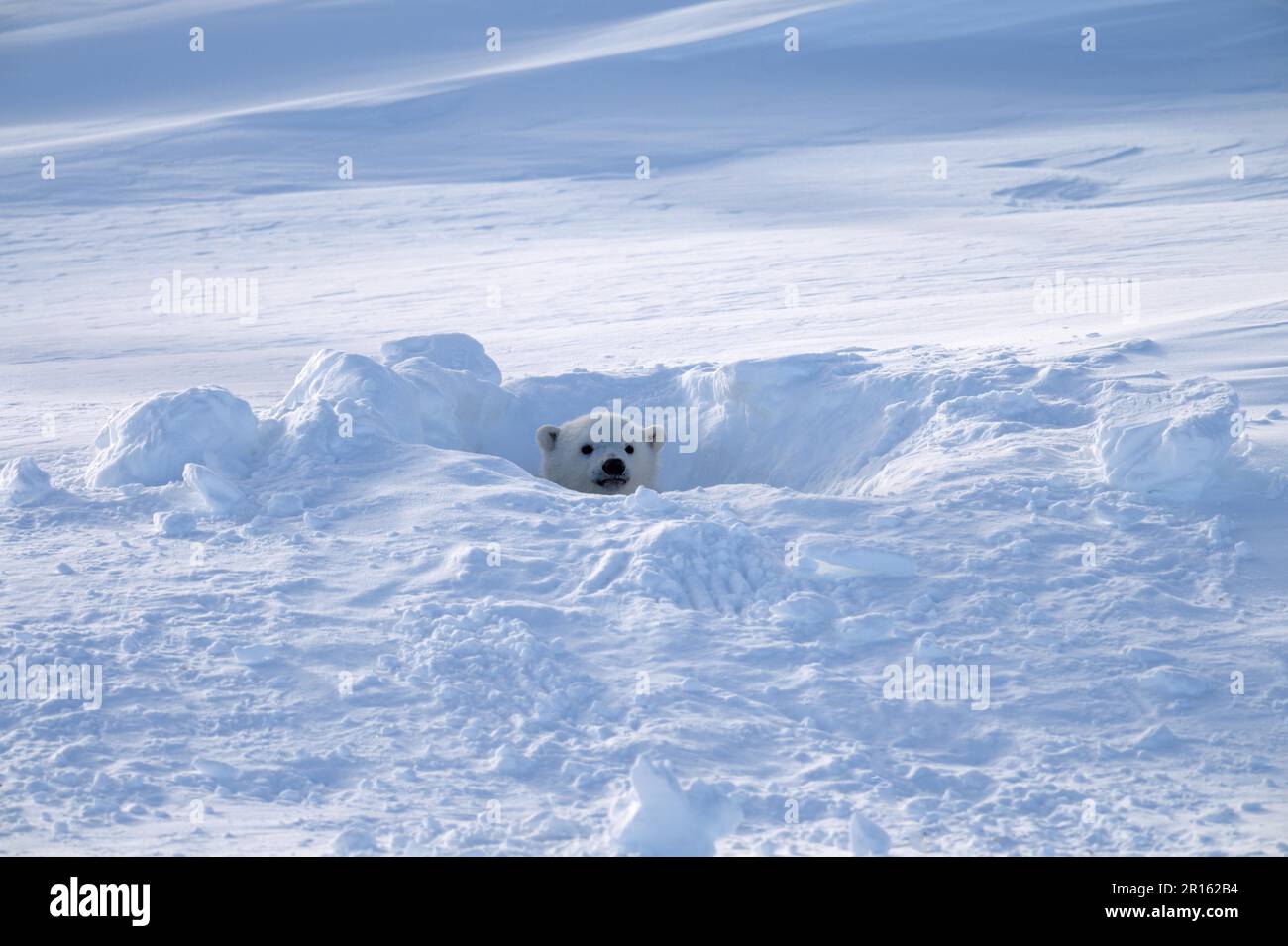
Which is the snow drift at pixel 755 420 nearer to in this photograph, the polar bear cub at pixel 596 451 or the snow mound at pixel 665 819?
the polar bear cub at pixel 596 451

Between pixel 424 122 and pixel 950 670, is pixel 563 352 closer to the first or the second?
pixel 950 670

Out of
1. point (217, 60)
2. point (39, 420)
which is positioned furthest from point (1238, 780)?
point (217, 60)

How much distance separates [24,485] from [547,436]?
8.62 ft

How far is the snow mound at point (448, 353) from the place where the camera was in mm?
7793

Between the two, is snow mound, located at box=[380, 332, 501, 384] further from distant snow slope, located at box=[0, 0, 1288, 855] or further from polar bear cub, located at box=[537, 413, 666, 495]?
polar bear cub, located at box=[537, 413, 666, 495]

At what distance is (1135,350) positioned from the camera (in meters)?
6.81

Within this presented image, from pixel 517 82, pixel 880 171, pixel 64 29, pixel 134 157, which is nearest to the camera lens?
pixel 880 171

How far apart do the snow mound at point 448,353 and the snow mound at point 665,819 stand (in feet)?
15.5

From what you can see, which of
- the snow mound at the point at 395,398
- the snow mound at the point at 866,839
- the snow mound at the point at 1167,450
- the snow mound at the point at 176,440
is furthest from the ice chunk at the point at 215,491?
the snow mound at the point at 1167,450

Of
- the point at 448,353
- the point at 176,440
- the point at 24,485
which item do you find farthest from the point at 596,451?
the point at 24,485

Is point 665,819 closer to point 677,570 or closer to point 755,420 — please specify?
point 677,570

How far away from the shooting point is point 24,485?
17.9 feet
